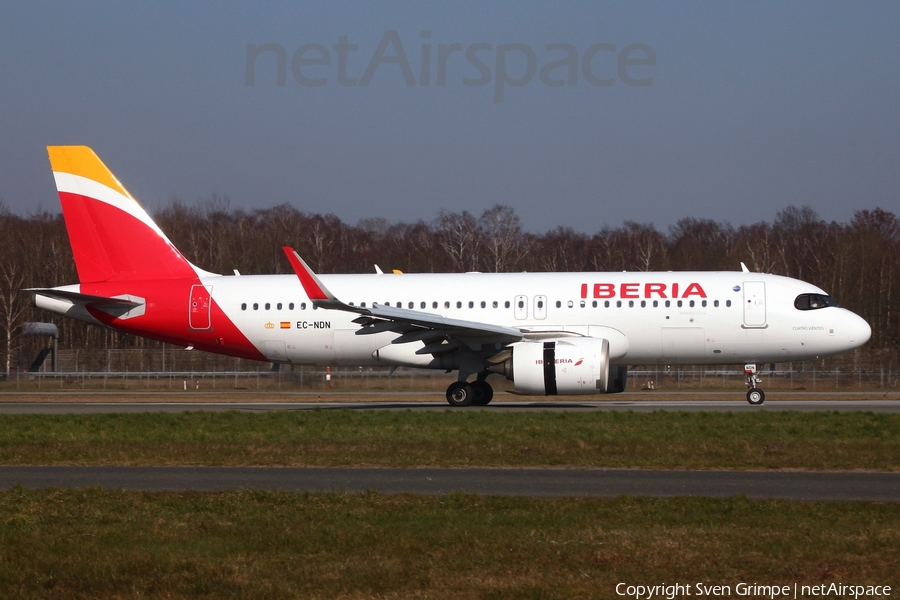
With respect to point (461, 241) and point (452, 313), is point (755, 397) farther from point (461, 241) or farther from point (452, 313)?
point (461, 241)

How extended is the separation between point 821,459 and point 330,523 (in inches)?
324

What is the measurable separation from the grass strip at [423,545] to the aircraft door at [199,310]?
55.9 ft

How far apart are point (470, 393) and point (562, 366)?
3.25 m

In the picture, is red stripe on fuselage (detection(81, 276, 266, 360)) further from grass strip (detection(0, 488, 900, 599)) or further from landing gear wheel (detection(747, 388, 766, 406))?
grass strip (detection(0, 488, 900, 599))

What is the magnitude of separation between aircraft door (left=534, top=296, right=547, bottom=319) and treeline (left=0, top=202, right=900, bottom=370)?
118 ft

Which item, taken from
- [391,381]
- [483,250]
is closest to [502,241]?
[483,250]

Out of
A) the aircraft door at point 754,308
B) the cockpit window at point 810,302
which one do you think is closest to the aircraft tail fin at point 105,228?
the aircraft door at point 754,308

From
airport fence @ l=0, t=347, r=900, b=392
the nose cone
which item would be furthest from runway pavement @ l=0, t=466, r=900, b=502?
airport fence @ l=0, t=347, r=900, b=392

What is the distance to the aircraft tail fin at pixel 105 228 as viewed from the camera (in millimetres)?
28906

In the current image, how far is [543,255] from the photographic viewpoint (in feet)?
284

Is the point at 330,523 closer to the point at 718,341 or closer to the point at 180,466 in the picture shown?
the point at 180,466

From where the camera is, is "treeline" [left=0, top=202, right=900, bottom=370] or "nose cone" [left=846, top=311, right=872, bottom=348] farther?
"treeline" [left=0, top=202, right=900, bottom=370]

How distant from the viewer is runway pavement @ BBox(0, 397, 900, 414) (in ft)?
84.5

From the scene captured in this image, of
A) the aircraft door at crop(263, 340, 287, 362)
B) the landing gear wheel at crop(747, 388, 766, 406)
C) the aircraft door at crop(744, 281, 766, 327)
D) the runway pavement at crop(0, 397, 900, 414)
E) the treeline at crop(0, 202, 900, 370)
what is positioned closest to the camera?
the runway pavement at crop(0, 397, 900, 414)
